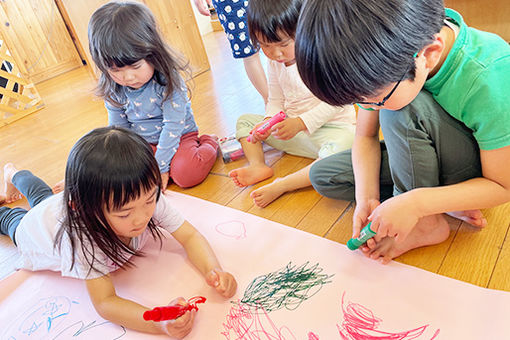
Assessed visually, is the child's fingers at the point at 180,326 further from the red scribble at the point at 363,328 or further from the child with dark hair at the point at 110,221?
the red scribble at the point at 363,328

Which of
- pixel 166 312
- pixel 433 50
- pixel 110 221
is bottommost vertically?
pixel 166 312

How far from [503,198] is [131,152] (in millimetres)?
513

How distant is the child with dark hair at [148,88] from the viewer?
85 centimetres

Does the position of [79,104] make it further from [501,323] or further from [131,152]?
[501,323]

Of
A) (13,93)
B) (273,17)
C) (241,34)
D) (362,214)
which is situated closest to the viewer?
(362,214)

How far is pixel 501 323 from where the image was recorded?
0.45 meters

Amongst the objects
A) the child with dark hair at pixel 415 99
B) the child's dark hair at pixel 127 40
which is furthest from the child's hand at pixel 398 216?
the child's dark hair at pixel 127 40

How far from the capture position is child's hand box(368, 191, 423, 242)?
494 millimetres

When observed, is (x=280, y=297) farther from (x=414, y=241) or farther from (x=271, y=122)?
(x=271, y=122)

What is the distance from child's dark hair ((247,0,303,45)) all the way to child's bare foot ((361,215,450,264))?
0.45 m

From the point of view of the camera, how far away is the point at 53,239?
66 centimetres

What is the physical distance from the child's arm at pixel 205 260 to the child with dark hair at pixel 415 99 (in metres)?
0.23

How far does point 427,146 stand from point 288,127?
0.39 meters

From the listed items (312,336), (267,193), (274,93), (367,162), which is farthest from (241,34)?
(312,336)
